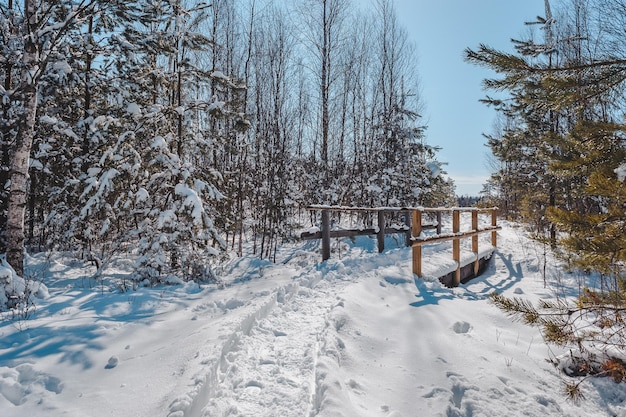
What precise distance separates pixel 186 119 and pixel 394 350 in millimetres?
6230

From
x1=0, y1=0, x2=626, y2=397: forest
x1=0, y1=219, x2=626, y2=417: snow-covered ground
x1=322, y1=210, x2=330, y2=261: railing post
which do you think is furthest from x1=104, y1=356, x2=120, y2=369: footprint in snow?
x1=322, y1=210, x2=330, y2=261: railing post

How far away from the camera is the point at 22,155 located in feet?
18.2

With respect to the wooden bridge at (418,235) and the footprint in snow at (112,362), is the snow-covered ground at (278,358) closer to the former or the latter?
the footprint in snow at (112,362)

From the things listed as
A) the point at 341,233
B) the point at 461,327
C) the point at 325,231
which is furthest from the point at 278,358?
the point at 341,233

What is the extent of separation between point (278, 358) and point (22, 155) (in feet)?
18.3

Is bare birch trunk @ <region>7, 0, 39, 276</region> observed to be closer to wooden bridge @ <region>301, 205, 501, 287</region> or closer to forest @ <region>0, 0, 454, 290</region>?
forest @ <region>0, 0, 454, 290</region>

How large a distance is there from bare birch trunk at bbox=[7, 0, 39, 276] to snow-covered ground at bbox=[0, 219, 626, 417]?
1.08m

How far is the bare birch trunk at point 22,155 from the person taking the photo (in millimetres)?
5441

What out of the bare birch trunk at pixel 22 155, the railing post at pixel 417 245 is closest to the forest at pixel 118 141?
the bare birch trunk at pixel 22 155

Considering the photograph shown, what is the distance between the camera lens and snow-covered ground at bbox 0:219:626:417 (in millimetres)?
2484

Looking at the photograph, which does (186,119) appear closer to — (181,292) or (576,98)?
(181,292)

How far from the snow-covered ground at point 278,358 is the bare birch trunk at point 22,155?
3.54 ft

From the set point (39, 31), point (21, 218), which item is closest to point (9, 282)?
point (21, 218)

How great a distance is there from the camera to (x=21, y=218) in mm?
5555
